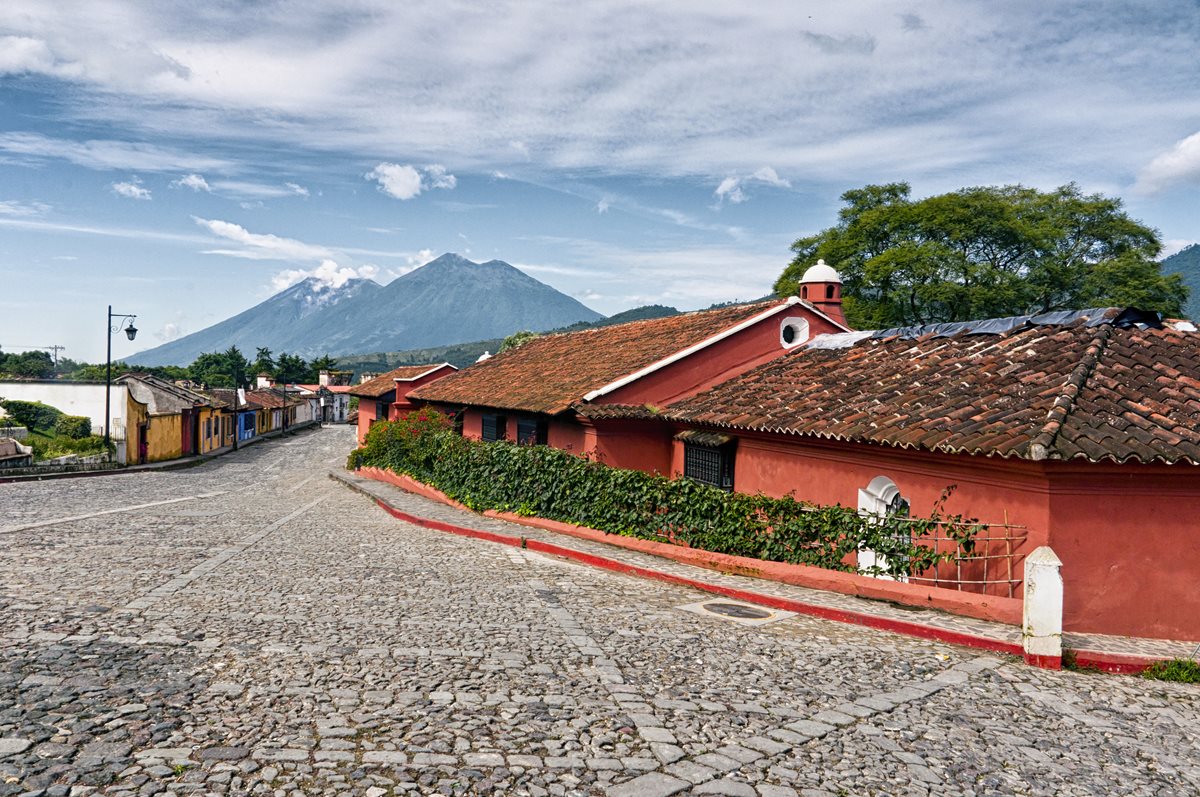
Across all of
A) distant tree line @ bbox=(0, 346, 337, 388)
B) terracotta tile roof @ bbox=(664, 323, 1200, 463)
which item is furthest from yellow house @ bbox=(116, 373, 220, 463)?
distant tree line @ bbox=(0, 346, 337, 388)

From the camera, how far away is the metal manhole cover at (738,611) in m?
9.12

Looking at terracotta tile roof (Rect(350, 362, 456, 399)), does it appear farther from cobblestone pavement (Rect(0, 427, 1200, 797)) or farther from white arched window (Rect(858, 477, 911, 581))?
white arched window (Rect(858, 477, 911, 581))

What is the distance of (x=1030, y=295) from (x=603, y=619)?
1405 inches

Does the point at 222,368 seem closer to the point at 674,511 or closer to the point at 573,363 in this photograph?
the point at 573,363

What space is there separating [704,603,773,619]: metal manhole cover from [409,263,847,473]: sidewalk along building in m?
6.81

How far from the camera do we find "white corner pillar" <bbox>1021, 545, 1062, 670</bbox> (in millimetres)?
7410

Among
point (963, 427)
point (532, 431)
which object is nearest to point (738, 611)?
point (963, 427)

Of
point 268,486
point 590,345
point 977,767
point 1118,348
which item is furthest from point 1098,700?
point 268,486

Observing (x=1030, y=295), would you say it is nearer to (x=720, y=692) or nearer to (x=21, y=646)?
(x=720, y=692)

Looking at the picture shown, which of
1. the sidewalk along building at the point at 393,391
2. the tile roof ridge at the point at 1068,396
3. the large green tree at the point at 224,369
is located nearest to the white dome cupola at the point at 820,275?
the tile roof ridge at the point at 1068,396

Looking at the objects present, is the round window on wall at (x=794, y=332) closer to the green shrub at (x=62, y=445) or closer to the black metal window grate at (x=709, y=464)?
the black metal window grate at (x=709, y=464)

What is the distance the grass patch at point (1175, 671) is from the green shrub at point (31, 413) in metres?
39.8

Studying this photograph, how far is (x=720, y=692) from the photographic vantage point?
6.35m

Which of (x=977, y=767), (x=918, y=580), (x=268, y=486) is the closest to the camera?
(x=977, y=767)
